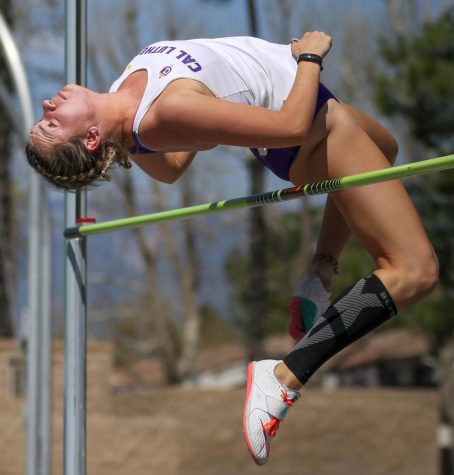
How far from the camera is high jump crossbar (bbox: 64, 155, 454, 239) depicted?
2.78m

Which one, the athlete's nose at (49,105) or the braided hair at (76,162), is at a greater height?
the athlete's nose at (49,105)

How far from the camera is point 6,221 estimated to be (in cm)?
1394

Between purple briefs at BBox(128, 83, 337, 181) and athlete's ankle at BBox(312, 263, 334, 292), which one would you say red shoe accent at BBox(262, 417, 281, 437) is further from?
purple briefs at BBox(128, 83, 337, 181)

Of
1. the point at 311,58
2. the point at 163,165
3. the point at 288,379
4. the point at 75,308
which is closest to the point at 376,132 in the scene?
the point at 311,58

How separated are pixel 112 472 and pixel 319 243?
689cm

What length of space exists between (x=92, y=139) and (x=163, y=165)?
0.53m

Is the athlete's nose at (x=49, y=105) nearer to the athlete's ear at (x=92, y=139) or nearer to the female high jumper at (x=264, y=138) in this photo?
the female high jumper at (x=264, y=138)

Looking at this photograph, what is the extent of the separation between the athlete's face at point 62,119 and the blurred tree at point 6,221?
31.1 ft

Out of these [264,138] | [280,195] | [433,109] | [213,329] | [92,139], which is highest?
[264,138]

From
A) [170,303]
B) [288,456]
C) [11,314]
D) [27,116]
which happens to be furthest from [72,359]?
[170,303]

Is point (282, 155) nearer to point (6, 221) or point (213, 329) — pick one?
point (6, 221)

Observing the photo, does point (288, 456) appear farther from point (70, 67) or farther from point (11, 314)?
point (70, 67)

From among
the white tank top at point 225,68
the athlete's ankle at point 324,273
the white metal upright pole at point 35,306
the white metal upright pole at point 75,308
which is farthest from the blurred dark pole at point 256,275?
the white tank top at point 225,68

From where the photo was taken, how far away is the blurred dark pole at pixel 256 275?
16422mm
